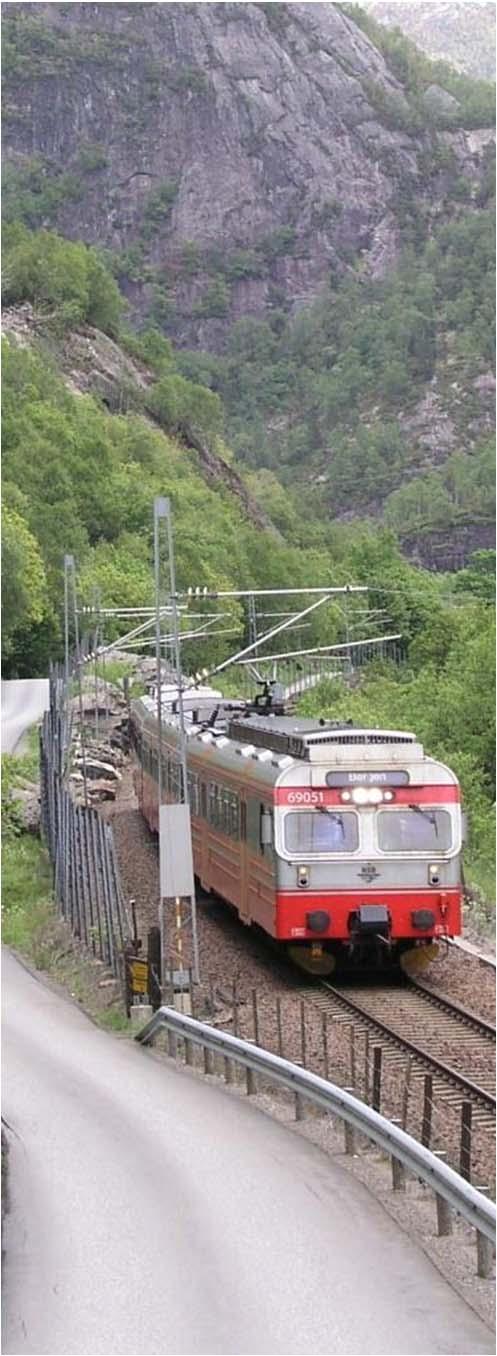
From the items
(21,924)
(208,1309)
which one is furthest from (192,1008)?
(21,924)

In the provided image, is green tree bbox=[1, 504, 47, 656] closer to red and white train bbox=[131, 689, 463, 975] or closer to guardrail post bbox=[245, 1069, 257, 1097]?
red and white train bbox=[131, 689, 463, 975]

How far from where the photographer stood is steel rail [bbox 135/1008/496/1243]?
1109cm

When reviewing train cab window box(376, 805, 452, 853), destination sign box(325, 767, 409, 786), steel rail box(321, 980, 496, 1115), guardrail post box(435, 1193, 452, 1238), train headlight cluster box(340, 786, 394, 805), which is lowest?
steel rail box(321, 980, 496, 1115)

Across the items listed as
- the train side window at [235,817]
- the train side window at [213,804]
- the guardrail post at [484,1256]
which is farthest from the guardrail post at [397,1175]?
the train side window at [213,804]

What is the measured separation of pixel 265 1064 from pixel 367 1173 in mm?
2396

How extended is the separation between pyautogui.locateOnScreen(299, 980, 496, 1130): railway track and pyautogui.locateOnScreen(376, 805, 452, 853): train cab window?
153cm

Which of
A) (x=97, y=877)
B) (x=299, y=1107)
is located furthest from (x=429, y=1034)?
(x=97, y=877)

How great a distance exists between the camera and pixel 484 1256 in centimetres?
1117

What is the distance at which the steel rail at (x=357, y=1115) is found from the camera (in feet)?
36.4

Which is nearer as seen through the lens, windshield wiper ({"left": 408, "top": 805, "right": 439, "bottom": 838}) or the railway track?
the railway track

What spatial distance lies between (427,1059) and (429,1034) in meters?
1.70

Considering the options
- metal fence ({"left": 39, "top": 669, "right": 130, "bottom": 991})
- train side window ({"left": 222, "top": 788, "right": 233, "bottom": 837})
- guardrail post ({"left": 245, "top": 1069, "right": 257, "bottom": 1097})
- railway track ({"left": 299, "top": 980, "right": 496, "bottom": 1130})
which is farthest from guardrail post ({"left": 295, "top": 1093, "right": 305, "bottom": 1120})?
train side window ({"left": 222, "top": 788, "right": 233, "bottom": 837})

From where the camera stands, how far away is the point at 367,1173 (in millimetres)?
14016

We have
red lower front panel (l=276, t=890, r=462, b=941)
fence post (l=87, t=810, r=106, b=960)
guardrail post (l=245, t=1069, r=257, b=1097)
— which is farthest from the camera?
fence post (l=87, t=810, r=106, b=960)
